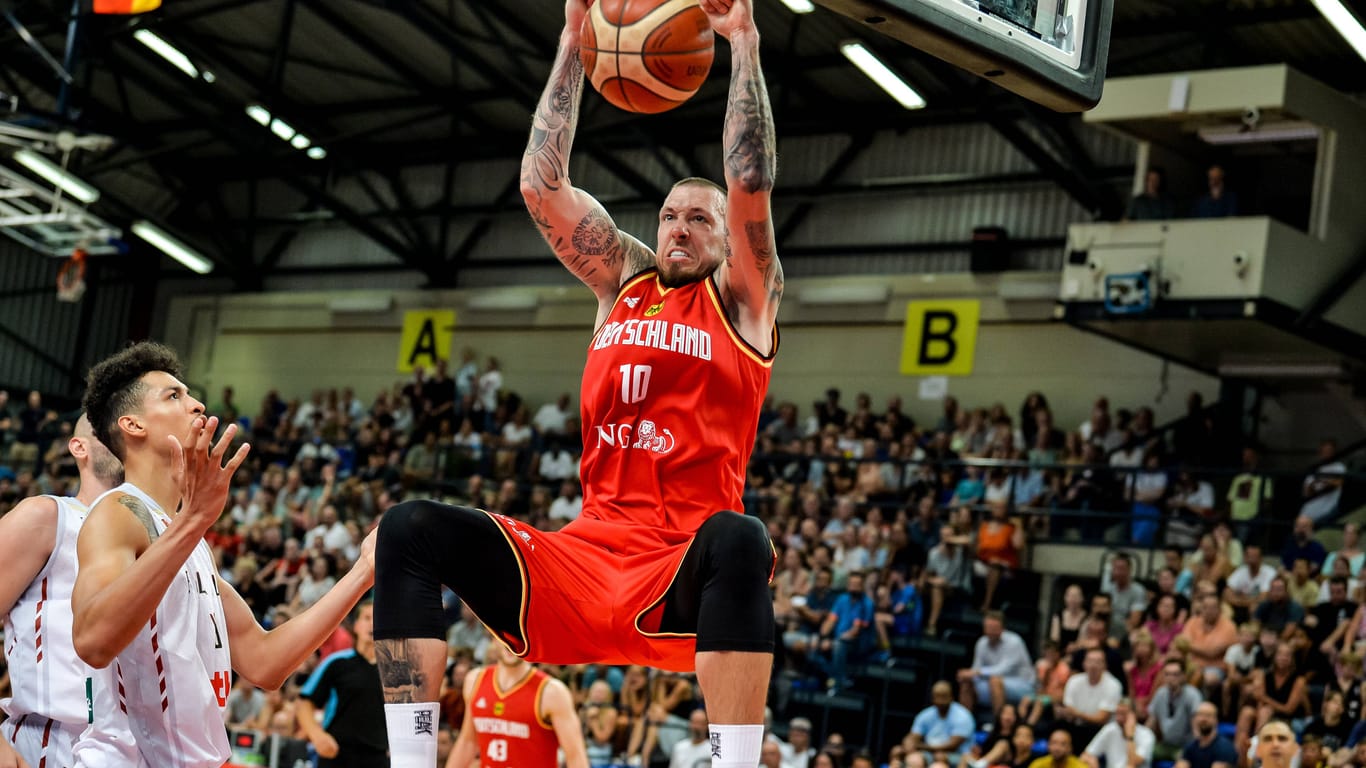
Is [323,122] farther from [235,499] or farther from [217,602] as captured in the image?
[217,602]

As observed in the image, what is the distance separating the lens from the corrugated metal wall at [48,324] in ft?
94.0

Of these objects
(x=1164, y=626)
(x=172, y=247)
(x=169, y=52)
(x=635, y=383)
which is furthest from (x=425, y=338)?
(x=635, y=383)

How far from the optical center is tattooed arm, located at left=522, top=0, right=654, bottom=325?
14.8 ft

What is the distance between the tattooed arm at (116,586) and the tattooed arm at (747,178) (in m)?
1.61

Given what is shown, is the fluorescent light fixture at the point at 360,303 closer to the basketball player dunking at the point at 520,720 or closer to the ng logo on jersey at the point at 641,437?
the basketball player dunking at the point at 520,720

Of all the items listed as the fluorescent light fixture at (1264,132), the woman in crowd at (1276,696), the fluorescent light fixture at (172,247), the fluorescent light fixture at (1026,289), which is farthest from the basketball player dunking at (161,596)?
the fluorescent light fixture at (172,247)

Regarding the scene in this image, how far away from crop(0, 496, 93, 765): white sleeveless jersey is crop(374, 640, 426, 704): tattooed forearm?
750 millimetres

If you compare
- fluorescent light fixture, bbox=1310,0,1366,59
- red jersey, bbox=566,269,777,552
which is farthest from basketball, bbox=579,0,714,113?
fluorescent light fixture, bbox=1310,0,1366,59

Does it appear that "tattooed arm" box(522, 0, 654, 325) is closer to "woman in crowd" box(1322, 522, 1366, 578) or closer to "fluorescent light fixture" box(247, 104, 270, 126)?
"woman in crowd" box(1322, 522, 1366, 578)

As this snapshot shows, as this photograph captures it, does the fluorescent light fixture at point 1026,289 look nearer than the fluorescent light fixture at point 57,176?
Yes

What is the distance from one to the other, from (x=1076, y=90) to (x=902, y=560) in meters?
10.9

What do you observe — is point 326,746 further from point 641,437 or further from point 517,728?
point 641,437

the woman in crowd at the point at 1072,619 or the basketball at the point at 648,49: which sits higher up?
the basketball at the point at 648,49

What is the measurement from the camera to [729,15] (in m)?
4.10
